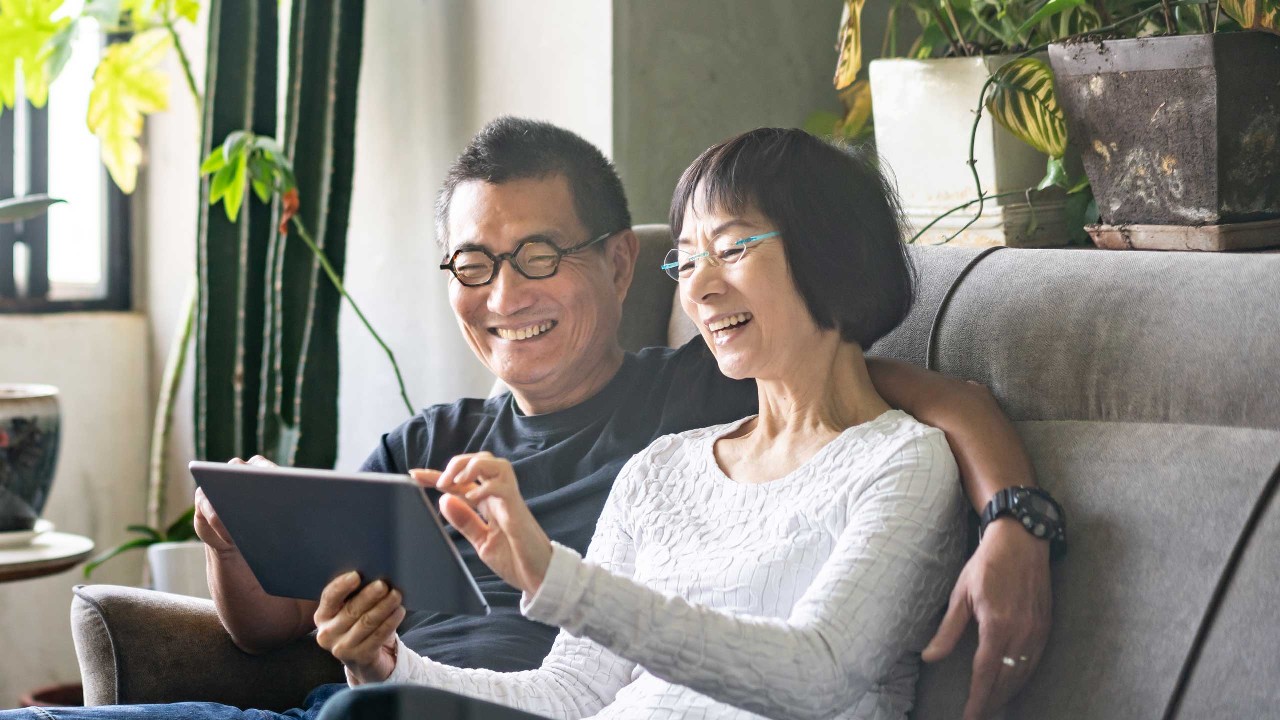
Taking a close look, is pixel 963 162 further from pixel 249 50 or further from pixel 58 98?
pixel 58 98

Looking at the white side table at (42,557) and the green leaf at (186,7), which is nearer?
the white side table at (42,557)

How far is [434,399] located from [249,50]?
687 mm

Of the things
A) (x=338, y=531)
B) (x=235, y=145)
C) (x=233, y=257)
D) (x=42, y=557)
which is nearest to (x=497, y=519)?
(x=338, y=531)

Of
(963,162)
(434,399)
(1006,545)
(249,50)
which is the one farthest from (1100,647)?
(249,50)

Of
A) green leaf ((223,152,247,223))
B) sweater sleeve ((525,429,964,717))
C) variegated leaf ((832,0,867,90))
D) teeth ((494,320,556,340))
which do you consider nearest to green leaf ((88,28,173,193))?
green leaf ((223,152,247,223))

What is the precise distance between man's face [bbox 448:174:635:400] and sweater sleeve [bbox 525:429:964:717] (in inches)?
21.9

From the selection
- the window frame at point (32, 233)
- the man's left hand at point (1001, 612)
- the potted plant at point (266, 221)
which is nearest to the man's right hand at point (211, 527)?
the man's left hand at point (1001, 612)

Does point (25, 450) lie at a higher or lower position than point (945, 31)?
lower

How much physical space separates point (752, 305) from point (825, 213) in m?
0.11

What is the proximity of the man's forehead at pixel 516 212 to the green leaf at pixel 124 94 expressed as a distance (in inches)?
48.6

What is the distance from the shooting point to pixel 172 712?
4.33ft

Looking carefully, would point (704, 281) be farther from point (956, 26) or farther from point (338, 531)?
point (956, 26)

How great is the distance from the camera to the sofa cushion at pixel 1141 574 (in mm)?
998

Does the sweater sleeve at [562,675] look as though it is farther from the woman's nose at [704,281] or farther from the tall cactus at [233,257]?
the tall cactus at [233,257]
